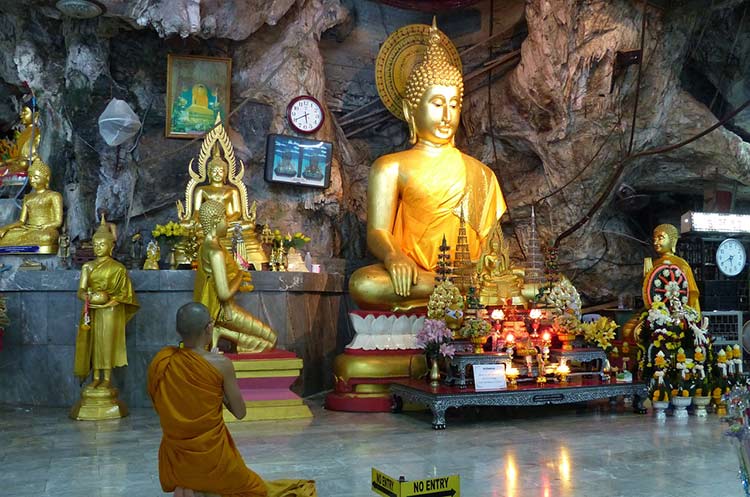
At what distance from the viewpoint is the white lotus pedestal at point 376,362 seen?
6762 millimetres

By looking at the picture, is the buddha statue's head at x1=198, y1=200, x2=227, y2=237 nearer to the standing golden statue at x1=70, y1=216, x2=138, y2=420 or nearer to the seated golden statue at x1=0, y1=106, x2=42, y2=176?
the standing golden statue at x1=70, y1=216, x2=138, y2=420

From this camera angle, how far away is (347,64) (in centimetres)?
1027

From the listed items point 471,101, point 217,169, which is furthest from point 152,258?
point 471,101

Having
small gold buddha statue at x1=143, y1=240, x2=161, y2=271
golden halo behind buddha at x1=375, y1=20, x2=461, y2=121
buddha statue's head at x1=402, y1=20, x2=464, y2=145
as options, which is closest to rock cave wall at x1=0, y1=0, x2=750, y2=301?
golden halo behind buddha at x1=375, y1=20, x2=461, y2=121

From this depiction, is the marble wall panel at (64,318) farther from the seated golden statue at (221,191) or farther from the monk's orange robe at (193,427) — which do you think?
the monk's orange robe at (193,427)

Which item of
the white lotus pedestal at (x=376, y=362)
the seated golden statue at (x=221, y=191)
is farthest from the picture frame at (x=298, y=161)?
the white lotus pedestal at (x=376, y=362)

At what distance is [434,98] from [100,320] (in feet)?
13.3

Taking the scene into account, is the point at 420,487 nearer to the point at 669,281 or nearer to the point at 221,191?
the point at 669,281

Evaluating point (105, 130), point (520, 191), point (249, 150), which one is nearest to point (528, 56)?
point (520, 191)

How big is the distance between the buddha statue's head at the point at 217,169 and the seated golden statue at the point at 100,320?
75.9 inches

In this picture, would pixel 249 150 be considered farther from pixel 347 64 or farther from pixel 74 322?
pixel 74 322

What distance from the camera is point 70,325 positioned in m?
7.18

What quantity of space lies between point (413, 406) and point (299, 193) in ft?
10.6

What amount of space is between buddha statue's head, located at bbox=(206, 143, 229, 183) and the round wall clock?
3.24 ft
